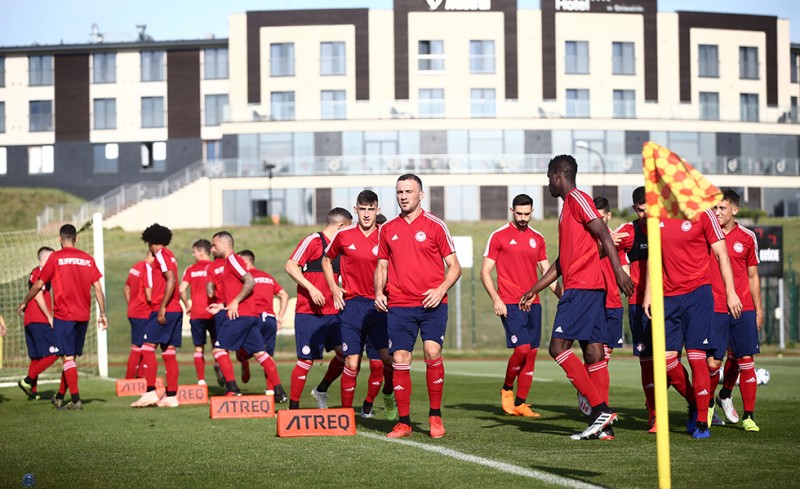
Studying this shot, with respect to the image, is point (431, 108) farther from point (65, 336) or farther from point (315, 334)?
point (315, 334)

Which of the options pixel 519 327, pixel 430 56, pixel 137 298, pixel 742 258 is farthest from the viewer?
pixel 430 56

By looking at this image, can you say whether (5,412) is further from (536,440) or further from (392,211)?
(392,211)

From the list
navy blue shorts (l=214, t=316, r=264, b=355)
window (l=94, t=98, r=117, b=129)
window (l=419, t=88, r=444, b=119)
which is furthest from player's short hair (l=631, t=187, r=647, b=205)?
window (l=94, t=98, r=117, b=129)

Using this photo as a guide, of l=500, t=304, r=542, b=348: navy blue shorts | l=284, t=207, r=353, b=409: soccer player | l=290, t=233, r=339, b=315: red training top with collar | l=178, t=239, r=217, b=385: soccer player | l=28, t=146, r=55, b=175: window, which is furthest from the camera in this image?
l=28, t=146, r=55, b=175: window

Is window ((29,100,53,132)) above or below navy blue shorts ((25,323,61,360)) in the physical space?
above

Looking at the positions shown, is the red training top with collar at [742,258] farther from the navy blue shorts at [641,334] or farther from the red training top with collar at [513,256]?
the red training top with collar at [513,256]

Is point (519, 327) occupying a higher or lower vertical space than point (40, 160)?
lower

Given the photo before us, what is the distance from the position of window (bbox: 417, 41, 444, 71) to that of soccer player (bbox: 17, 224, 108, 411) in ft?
171

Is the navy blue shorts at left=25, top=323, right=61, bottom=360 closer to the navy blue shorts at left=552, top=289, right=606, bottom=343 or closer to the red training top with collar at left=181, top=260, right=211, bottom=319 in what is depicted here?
the red training top with collar at left=181, top=260, right=211, bottom=319

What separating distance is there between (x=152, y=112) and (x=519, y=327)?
202 ft

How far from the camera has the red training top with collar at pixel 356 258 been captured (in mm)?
11625

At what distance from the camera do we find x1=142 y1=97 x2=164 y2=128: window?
71250mm

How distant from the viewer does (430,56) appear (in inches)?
2579

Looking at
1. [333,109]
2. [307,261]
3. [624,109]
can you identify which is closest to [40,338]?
[307,261]
